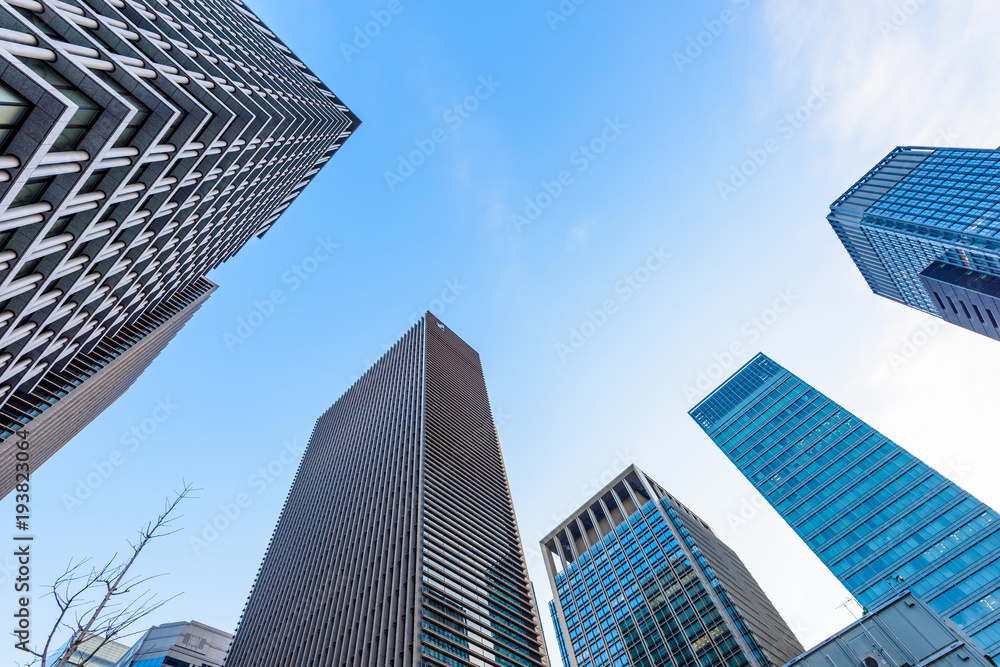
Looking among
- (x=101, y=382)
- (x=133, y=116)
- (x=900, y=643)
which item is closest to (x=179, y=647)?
(x=101, y=382)

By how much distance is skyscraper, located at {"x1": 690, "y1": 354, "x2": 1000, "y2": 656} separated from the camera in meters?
80.1

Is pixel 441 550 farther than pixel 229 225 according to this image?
Yes

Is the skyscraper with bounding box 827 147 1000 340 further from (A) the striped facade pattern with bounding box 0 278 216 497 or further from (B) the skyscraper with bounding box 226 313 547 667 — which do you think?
(A) the striped facade pattern with bounding box 0 278 216 497

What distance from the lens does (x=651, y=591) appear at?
94.7m

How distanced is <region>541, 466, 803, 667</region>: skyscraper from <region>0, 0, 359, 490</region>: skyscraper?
90690mm

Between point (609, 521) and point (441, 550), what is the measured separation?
2746 inches

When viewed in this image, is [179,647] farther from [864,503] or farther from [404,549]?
[864,503]

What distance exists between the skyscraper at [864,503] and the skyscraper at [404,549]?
64.2m

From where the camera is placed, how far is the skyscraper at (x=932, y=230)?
10131cm

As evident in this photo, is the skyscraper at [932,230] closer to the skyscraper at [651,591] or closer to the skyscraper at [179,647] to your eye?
the skyscraper at [651,591]

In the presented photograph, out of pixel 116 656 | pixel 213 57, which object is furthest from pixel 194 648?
pixel 213 57

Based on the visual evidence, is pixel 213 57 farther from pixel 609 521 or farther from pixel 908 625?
pixel 609 521

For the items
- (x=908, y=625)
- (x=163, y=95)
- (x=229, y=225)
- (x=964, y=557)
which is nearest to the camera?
(x=908, y=625)

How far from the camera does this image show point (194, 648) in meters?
105
